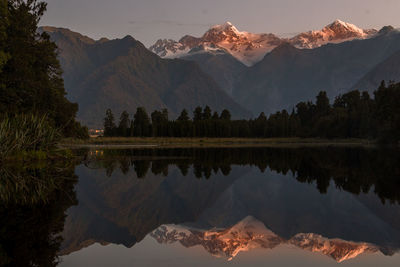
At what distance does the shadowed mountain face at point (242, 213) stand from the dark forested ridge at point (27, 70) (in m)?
15.7

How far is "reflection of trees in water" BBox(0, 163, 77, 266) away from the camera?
14.3 m

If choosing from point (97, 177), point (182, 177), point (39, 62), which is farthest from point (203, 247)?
point (39, 62)

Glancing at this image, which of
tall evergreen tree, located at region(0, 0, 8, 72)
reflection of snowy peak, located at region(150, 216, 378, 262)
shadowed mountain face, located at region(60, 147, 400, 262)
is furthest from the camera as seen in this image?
tall evergreen tree, located at region(0, 0, 8, 72)

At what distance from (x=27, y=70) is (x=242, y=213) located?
35.6m

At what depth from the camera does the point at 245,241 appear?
56.7ft

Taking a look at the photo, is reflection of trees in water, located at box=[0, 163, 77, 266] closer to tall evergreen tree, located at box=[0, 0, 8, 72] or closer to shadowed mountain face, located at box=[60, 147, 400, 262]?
shadowed mountain face, located at box=[60, 147, 400, 262]

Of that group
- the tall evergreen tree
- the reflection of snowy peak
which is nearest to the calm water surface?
the reflection of snowy peak

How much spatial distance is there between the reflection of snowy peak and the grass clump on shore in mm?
20452

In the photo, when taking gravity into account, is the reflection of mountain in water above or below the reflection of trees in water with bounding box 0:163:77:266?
below

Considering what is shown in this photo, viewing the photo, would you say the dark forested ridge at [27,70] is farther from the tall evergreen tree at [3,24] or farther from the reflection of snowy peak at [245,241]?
the reflection of snowy peak at [245,241]

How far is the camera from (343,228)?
19828 millimetres

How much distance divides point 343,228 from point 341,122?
17919cm

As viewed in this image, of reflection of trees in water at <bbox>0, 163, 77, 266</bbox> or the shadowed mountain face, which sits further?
the shadowed mountain face

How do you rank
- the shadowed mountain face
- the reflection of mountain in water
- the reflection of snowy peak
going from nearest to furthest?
the reflection of snowy peak < the shadowed mountain face < the reflection of mountain in water
